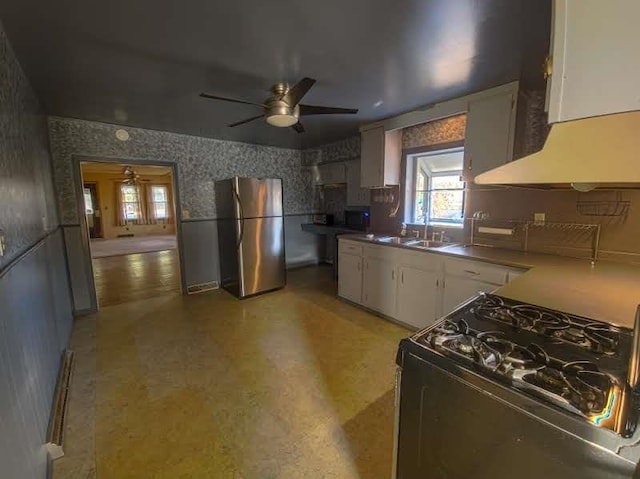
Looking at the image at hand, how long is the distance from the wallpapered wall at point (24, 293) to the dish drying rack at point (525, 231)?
3424mm

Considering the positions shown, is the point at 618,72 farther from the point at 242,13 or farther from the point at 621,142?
the point at 242,13

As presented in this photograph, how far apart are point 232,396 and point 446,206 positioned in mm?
2955

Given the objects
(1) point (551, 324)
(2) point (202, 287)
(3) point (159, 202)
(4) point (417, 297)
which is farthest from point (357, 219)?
(3) point (159, 202)

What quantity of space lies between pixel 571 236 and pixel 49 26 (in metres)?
3.88

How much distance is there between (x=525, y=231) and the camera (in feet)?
8.86

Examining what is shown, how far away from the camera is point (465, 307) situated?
1429 millimetres

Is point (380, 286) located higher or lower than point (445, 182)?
lower

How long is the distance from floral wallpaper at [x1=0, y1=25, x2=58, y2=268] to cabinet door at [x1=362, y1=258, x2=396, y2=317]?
2849 millimetres

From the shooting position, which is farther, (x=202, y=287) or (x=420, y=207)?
(x=202, y=287)

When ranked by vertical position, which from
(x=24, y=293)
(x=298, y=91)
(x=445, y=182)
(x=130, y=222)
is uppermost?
(x=298, y=91)

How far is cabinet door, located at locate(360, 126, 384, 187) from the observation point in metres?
3.66

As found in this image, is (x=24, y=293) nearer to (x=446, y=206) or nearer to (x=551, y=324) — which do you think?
(x=551, y=324)

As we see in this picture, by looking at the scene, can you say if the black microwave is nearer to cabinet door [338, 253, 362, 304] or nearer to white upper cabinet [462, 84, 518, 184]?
cabinet door [338, 253, 362, 304]

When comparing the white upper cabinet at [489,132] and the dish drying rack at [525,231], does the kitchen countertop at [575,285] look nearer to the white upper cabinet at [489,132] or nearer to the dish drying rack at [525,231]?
the dish drying rack at [525,231]
